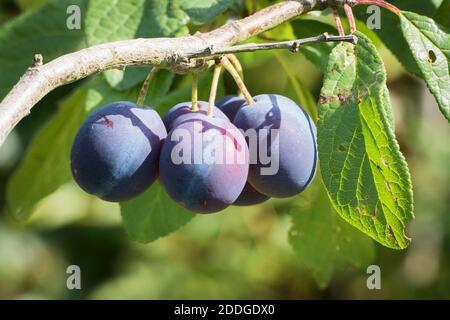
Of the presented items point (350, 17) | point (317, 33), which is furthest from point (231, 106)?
point (317, 33)

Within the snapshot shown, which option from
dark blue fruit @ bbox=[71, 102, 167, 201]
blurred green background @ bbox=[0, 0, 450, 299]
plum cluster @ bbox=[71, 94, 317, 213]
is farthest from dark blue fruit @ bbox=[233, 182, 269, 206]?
blurred green background @ bbox=[0, 0, 450, 299]

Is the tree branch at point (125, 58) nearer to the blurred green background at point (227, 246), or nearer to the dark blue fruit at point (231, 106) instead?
the dark blue fruit at point (231, 106)

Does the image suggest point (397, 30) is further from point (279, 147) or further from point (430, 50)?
point (279, 147)

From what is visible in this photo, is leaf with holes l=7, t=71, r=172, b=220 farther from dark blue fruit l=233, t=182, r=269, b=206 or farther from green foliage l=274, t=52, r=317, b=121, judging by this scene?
dark blue fruit l=233, t=182, r=269, b=206

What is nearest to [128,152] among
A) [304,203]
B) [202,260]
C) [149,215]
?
[149,215]

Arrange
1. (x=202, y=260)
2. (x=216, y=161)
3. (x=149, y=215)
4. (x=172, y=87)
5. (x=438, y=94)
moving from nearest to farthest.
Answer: (x=216, y=161) < (x=438, y=94) < (x=149, y=215) < (x=172, y=87) < (x=202, y=260)

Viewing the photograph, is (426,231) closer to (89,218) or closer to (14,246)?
(89,218)
